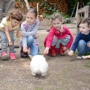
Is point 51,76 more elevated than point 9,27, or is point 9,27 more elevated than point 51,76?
point 9,27

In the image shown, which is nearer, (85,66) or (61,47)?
(85,66)

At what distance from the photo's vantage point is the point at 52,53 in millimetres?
3730

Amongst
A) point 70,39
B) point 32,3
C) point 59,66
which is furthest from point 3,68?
point 32,3

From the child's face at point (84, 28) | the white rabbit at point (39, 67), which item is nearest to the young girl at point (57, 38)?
the child's face at point (84, 28)


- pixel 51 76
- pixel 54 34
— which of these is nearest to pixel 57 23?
pixel 54 34

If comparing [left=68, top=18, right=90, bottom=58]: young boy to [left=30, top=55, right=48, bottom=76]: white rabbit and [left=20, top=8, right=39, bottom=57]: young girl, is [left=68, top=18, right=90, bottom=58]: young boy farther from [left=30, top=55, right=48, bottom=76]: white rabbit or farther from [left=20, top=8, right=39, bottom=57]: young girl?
[left=30, top=55, right=48, bottom=76]: white rabbit

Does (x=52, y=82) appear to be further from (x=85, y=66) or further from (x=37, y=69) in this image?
(x=85, y=66)

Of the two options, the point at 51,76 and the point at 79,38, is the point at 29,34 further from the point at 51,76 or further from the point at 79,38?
the point at 51,76

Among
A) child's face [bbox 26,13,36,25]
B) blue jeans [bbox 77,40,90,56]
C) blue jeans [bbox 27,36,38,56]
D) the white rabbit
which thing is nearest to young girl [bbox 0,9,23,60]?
child's face [bbox 26,13,36,25]

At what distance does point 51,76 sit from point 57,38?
3.51 ft

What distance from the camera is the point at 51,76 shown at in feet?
8.86

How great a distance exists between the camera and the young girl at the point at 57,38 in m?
3.50

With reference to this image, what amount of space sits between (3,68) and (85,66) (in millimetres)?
1055

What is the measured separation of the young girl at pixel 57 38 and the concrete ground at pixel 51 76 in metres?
0.32
